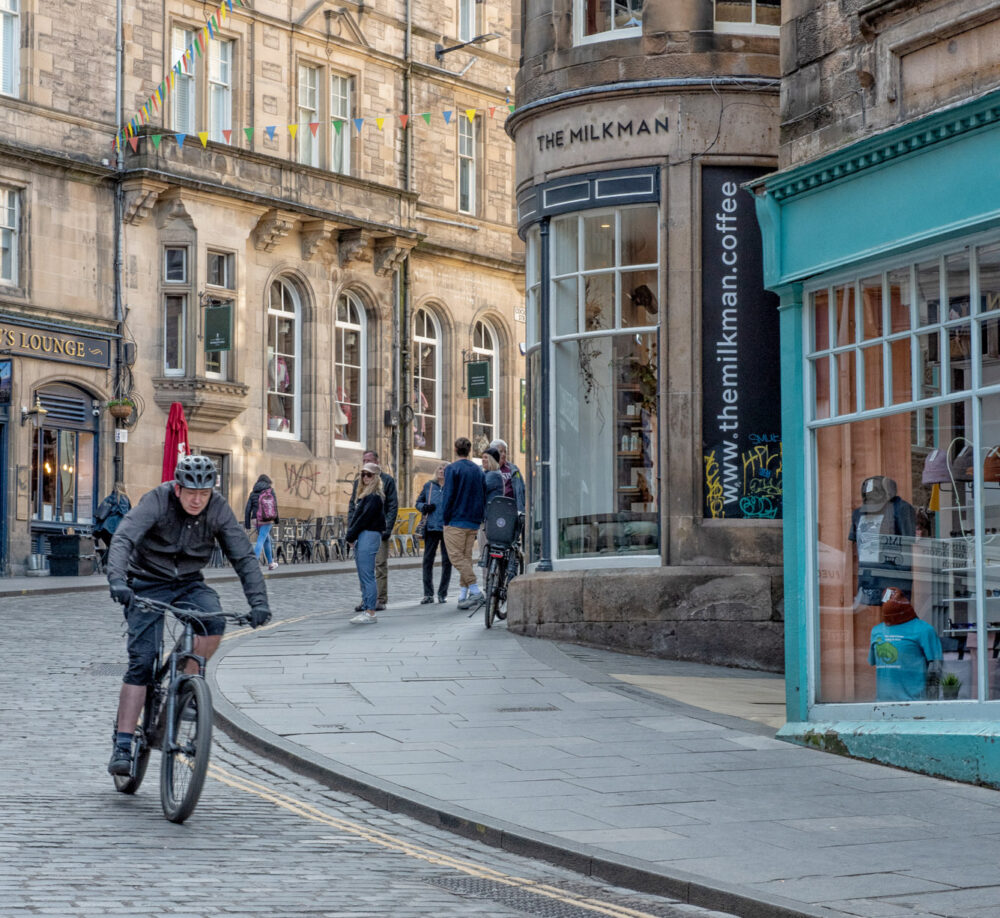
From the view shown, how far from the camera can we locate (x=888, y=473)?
38.0 ft

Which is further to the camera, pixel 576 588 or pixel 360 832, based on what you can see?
pixel 576 588

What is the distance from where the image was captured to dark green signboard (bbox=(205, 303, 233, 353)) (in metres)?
35.7

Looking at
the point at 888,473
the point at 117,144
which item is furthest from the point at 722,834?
the point at 117,144

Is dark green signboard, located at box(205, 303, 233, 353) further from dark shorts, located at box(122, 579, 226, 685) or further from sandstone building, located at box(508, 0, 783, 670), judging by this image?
dark shorts, located at box(122, 579, 226, 685)

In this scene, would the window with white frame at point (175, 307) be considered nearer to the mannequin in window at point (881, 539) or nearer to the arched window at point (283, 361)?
the arched window at point (283, 361)

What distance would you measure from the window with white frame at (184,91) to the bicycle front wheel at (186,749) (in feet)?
94.5

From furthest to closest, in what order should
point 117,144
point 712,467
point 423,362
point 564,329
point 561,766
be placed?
1. point 423,362
2. point 117,144
3. point 564,329
4. point 712,467
5. point 561,766

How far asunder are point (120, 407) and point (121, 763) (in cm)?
2531

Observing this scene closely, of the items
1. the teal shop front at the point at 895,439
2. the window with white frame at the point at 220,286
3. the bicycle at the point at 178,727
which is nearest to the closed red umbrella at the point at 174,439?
the window with white frame at the point at 220,286

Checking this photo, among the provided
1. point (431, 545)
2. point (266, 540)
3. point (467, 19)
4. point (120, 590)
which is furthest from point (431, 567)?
point (467, 19)

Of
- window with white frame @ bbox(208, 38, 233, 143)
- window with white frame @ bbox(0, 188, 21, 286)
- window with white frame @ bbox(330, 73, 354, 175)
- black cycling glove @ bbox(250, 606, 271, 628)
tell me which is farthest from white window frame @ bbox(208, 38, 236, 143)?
black cycling glove @ bbox(250, 606, 271, 628)

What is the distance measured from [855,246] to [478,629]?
7.83 metres

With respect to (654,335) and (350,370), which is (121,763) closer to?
(654,335)

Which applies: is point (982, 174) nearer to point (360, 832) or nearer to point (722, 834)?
point (722, 834)
